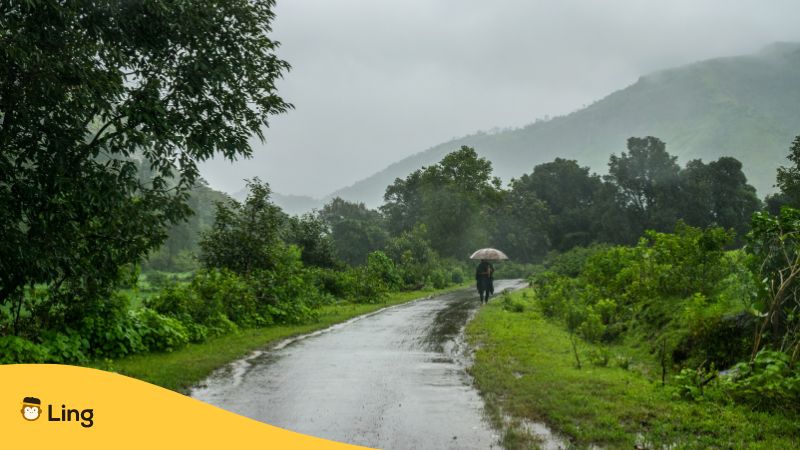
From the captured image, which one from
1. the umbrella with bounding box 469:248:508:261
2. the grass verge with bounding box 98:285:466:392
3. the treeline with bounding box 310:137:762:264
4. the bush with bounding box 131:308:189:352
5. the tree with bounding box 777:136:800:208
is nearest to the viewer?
the grass verge with bounding box 98:285:466:392

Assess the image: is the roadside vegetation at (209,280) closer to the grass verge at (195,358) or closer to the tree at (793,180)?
the grass verge at (195,358)

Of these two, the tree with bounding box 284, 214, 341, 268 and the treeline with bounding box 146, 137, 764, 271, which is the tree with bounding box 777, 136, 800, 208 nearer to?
the treeline with bounding box 146, 137, 764, 271

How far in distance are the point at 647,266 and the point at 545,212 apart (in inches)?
2505

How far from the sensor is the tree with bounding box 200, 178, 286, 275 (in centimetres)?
2167

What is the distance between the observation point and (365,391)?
30.9ft

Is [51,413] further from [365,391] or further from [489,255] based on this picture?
[489,255]

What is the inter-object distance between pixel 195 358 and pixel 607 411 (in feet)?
26.4

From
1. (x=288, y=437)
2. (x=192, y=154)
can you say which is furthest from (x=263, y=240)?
(x=288, y=437)

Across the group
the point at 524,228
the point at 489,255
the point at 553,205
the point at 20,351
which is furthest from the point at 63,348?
the point at 553,205

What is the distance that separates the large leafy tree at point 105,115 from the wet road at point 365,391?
3219 millimetres

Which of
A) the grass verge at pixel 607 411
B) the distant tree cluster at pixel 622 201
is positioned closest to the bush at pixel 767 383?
the grass verge at pixel 607 411

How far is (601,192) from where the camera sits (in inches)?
2916

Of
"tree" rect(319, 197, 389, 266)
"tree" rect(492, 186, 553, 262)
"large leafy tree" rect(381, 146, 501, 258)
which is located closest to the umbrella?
"tree" rect(319, 197, 389, 266)

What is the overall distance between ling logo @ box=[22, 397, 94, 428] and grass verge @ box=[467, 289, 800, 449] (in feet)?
14.4
